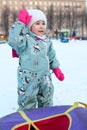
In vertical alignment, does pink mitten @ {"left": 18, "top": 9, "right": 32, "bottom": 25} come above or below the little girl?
above

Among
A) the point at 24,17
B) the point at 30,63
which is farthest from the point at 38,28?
the point at 30,63

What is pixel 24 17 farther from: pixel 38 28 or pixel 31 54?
pixel 31 54

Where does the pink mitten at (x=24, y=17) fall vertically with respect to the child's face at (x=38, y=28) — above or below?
above

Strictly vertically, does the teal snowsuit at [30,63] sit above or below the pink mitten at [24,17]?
below

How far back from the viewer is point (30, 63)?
389cm

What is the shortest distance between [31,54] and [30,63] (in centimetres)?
9

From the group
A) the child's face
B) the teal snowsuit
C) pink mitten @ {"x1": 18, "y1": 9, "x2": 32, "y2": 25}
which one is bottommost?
the teal snowsuit

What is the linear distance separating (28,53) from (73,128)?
1118mm

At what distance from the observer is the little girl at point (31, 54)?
3846 mm

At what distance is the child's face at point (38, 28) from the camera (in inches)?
155

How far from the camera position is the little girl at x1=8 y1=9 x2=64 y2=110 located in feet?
12.6

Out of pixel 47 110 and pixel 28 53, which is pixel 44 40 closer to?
pixel 28 53

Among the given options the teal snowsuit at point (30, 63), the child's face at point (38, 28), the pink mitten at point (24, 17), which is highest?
the pink mitten at point (24, 17)

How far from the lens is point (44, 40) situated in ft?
13.0
